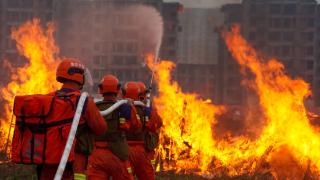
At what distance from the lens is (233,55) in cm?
5041

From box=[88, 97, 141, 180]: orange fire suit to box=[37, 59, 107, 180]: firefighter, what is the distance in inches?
56.1

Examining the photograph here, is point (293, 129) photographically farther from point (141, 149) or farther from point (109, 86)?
point (109, 86)

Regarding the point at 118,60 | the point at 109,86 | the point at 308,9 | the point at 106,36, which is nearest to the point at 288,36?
the point at 308,9

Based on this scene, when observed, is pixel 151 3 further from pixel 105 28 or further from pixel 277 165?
pixel 277 165

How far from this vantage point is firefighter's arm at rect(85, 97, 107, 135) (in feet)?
14.2

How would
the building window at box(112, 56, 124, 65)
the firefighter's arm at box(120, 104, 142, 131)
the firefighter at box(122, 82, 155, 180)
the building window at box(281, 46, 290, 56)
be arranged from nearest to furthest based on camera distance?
the firefighter's arm at box(120, 104, 142, 131), the firefighter at box(122, 82, 155, 180), the building window at box(112, 56, 124, 65), the building window at box(281, 46, 290, 56)

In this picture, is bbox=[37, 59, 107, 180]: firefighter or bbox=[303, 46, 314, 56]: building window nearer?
bbox=[37, 59, 107, 180]: firefighter

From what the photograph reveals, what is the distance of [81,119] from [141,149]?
11.1 ft

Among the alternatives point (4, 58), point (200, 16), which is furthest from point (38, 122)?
point (200, 16)

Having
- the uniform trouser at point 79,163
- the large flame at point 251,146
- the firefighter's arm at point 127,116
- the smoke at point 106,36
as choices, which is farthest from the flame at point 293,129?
the smoke at point 106,36

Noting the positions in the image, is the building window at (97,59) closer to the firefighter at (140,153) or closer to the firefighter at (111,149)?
the firefighter at (140,153)

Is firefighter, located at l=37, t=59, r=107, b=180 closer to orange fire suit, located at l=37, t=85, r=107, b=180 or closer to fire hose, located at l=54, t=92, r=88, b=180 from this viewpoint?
orange fire suit, located at l=37, t=85, r=107, b=180

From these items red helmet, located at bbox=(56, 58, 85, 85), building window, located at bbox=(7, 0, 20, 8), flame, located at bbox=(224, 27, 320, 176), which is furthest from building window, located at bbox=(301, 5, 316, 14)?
red helmet, located at bbox=(56, 58, 85, 85)

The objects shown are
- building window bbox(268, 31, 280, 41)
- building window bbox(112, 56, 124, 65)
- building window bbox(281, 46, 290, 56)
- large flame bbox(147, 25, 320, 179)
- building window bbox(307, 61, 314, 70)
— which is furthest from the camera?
building window bbox(268, 31, 280, 41)
